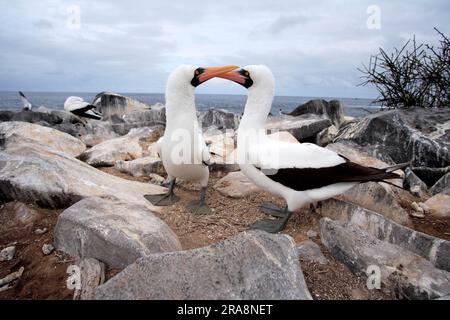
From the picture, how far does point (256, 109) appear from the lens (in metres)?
3.90

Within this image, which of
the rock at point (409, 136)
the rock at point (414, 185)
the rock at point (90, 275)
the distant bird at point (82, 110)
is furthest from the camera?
the distant bird at point (82, 110)

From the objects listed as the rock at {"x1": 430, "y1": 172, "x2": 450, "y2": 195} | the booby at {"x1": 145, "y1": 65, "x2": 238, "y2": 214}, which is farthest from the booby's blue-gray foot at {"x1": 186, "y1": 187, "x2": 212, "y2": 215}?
the rock at {"x1": 430, "y1": 172, "x2": 450, "y2": 195}

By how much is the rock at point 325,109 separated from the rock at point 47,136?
752 centimetres

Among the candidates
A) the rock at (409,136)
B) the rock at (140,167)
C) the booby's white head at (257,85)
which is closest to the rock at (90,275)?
the booby's white head at (257,85)

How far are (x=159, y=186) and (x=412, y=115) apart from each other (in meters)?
4.97

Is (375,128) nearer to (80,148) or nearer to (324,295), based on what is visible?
(324,295)

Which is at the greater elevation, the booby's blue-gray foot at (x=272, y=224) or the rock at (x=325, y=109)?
the rock at (x=325, y=109)

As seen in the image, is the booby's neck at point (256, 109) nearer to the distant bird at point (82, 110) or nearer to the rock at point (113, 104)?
the distant bird at point (82, 110)

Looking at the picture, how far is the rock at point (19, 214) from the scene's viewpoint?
3.17 metres

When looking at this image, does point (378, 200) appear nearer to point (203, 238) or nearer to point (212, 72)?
point (203, 238)

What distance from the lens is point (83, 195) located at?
343 centimetres

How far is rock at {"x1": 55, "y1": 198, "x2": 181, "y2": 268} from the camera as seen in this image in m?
2.52
